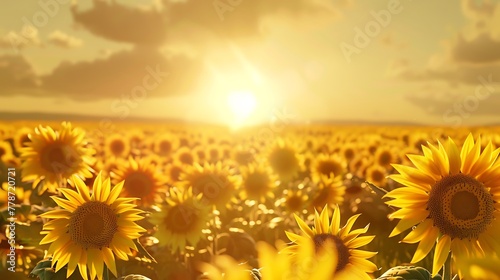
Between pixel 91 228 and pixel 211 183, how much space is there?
400cm

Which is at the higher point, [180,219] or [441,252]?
[441,252]

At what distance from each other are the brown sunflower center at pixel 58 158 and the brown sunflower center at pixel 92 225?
287 centimetres

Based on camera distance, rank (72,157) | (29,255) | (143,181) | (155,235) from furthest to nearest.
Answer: (143,181)
(72,157)
(155,235)
(29,255)

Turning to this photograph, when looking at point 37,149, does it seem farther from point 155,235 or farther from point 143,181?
point 155,235

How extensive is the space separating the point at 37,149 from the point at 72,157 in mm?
487

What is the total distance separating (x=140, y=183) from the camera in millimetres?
6891

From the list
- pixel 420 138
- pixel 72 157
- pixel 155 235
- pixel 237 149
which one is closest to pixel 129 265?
pixel 155 235

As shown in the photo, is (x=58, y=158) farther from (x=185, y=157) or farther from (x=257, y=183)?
(x=185, y=157)

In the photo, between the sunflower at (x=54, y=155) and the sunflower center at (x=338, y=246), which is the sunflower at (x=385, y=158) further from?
the sunflower center at (x=338, y=246)

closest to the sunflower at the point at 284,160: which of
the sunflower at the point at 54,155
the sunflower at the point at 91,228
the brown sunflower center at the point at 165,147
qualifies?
the sunflower at the point at 54,155

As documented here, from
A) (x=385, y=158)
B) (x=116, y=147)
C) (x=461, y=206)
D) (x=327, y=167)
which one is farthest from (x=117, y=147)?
(x=461, y=206)

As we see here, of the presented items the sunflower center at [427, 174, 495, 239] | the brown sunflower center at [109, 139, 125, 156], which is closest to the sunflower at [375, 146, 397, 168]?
the brown sunflower center at [109, 139, 125, 156]

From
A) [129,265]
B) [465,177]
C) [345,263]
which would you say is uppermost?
[465,177]

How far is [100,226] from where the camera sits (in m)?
3.49
